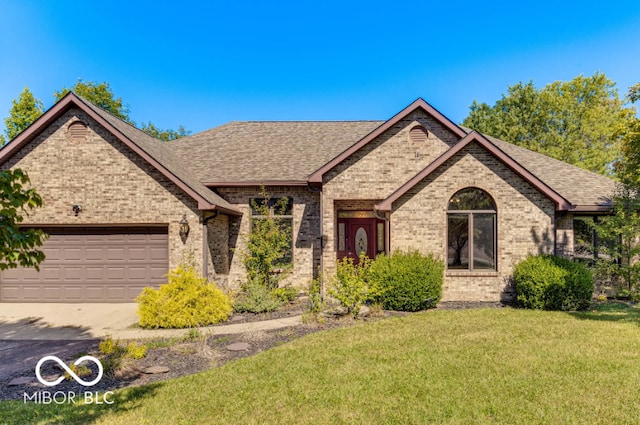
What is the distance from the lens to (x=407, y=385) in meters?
5.49

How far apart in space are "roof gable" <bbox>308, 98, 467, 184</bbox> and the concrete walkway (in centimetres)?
503

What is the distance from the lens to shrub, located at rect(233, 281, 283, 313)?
10656mm

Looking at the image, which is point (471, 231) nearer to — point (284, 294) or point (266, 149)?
point (284, 294)

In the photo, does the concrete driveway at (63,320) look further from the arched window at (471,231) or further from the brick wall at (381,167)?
the arched window at (471,231)

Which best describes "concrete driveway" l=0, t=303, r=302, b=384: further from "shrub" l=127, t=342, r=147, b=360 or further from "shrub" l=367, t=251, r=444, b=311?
"shrub" l=367, t=251, r=444, b=311

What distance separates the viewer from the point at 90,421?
15.0 feet

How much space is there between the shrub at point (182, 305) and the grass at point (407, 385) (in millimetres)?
2956

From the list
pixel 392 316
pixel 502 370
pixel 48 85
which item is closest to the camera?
pixel 502 370

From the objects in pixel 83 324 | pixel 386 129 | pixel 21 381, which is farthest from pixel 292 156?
pixel 21 381

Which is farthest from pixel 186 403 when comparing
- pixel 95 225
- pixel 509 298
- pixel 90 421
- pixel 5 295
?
pixel 5 295

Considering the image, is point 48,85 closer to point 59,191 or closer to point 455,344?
point 59,191

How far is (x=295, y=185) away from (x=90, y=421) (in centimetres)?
1021

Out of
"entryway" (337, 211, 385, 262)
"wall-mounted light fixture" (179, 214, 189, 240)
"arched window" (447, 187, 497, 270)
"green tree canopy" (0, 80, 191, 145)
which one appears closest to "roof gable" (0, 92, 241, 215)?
"wall-mounted light fixture" (179, 214, 189, 240)

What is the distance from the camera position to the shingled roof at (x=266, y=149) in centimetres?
1447
